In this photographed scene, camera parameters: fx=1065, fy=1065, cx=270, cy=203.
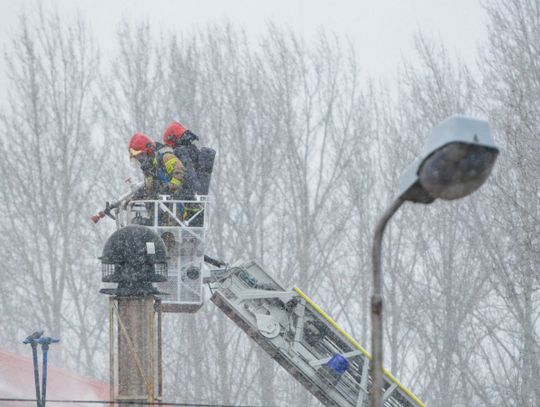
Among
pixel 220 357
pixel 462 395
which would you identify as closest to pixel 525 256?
pixel 462 395

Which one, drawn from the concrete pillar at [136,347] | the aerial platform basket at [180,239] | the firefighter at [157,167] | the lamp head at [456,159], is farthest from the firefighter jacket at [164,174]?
the lamp head at [456,159]

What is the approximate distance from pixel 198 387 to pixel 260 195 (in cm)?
546

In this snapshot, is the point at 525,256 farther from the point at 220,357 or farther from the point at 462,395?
the point at 220,357

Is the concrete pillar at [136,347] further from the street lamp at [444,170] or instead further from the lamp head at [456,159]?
the lamp head at [456,159]

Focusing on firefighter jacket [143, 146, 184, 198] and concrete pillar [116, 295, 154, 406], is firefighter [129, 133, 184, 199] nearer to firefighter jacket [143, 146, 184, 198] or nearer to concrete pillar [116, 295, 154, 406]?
firefighter jacket [143, 146, 184, 198]

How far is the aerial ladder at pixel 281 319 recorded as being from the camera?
1086 centimetres

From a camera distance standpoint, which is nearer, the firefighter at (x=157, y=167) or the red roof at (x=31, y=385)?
the firefighter at (x=157, y=167)

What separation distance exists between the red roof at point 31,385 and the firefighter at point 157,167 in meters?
3.89

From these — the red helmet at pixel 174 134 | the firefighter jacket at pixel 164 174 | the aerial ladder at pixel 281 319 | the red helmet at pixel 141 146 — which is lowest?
the aerial ladder at pixel 281 319

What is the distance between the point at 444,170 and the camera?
3701 mm

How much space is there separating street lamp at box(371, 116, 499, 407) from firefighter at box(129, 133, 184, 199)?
7188 millimetres

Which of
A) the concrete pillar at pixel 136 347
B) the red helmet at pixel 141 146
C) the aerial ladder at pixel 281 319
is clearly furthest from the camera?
the red helmet at pixel 141 146

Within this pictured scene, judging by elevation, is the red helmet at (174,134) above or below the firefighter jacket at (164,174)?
above

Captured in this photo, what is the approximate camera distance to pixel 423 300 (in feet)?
89.0
